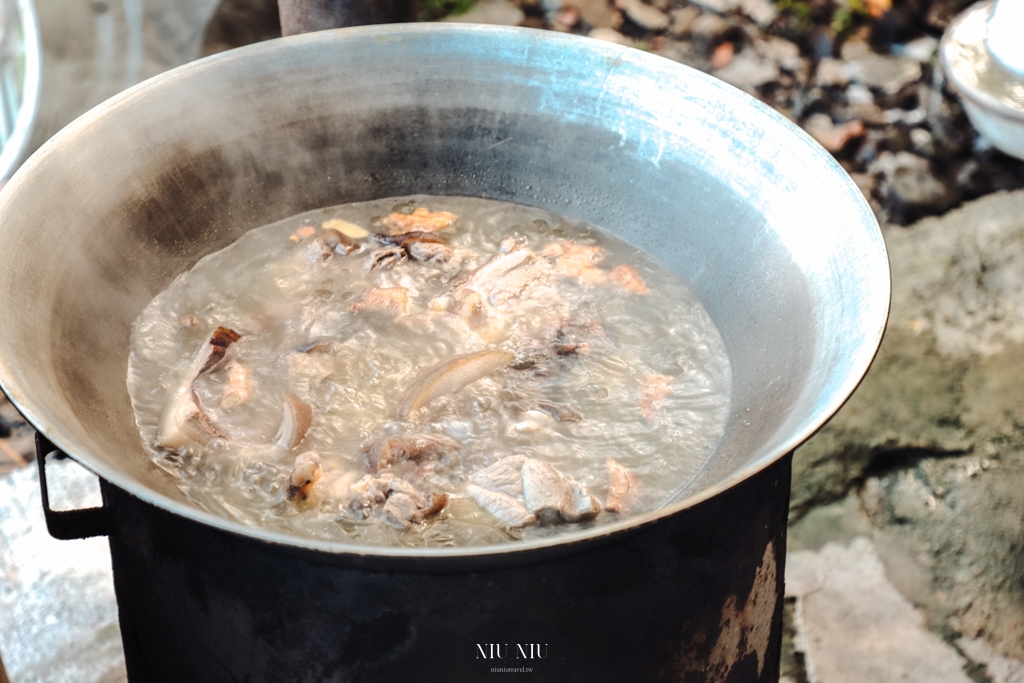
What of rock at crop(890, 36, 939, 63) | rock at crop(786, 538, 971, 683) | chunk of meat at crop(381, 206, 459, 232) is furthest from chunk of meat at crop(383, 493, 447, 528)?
rock at crop(890, 36, 939, 63)

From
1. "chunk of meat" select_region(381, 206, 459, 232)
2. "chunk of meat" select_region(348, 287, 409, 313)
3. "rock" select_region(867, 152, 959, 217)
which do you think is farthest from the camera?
"rock" select_region(867, 152, 959, 217)

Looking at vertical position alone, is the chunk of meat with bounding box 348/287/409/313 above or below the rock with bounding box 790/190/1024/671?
above

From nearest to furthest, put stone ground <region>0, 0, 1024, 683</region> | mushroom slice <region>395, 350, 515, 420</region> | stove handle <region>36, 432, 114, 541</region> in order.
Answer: stove handle <region>36, 432, 114, 541</region> < mushroom slice <region>395, 350, 515, 420</region> < stone ground <region>0, 0, 1024, 683</region>

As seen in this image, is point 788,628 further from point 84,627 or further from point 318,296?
point 84,627

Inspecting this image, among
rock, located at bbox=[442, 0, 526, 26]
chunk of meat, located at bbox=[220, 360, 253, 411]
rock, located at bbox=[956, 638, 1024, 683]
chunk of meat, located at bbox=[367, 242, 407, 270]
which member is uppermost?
chunk of meat, located at bbox=[220, 360, 253, 411]

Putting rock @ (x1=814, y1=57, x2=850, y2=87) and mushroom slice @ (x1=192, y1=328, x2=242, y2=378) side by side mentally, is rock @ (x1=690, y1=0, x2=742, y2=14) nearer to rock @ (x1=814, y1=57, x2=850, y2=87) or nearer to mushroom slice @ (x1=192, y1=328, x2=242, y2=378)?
rock @ (x1=814, y1=57, x2=850, y2=87)

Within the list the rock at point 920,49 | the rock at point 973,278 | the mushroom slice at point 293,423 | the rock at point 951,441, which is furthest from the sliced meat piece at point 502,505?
the rock at point 920,49

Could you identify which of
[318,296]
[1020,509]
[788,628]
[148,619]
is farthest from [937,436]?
[148,619]
